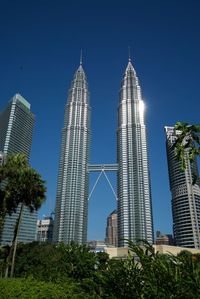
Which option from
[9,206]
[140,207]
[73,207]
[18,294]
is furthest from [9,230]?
[18,294]

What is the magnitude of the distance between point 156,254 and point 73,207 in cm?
19214

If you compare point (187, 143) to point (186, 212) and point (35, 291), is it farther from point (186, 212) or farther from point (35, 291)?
point (186, 212)

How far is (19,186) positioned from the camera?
3144 centimetres

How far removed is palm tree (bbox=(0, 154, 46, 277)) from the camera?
31203mm

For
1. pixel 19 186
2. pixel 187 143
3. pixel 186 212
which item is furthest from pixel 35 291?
pixel 186 212

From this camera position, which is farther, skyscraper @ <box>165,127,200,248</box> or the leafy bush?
skyscraper @ <box>165,127,200,248</box>

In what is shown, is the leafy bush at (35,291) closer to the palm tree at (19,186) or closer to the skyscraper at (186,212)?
the palm tree at (19,186)

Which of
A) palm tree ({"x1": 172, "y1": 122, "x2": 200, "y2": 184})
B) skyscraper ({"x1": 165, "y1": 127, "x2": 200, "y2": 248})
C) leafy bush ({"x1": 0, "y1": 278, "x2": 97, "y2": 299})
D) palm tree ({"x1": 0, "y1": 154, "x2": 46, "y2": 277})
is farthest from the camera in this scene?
skyscraper ({"x1": 165, "y1": 127, "x2": 200, "y2": 248})

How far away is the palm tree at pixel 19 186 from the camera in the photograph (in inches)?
1228

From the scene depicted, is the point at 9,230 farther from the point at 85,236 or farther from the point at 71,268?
the point at 71,268

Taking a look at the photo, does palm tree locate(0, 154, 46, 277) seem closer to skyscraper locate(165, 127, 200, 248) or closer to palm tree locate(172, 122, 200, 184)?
palm tree locate(172, 122, 200, 184)

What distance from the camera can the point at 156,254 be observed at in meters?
6.93

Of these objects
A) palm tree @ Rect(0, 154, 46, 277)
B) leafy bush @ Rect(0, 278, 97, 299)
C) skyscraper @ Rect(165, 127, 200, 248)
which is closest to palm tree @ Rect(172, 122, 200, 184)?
leafy bush @ Rect(0, 278, 97, 299)

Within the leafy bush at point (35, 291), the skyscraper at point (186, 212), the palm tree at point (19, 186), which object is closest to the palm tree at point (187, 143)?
the leafy bush at point (35, 291)
